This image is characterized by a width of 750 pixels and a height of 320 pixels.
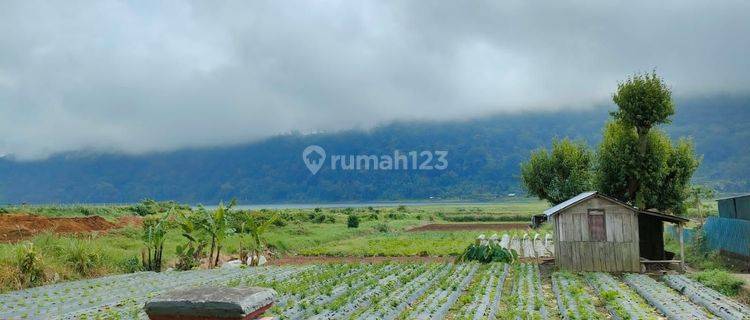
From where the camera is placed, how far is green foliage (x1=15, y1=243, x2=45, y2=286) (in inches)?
621

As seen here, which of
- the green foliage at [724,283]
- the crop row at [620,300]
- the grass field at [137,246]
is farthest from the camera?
the grass field at [137,246]

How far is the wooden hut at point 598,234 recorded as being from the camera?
61.6 ft

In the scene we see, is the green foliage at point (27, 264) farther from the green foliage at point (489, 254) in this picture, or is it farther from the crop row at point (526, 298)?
the green foliage at point (489, 254)

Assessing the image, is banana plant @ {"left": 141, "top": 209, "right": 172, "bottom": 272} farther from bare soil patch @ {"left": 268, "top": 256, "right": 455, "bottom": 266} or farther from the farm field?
bare soil patch @ {"left": 268, "top": 256, "right": 455, "bottom": 266}

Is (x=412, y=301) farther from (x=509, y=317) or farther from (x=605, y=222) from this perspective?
(x=605, y=222)

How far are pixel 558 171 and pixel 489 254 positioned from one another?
1279 cm

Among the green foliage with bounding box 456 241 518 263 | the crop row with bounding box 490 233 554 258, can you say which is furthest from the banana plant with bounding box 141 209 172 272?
the crop row with bounding box 490 233 554 258

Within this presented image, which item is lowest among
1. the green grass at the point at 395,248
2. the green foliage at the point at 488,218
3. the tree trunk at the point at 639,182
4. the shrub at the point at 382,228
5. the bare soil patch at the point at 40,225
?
the green grass at the point at 395,248

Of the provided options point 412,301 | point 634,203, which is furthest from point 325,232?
point 412,301

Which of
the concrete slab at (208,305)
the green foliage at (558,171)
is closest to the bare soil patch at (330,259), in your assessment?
the green foliage at (558,171)

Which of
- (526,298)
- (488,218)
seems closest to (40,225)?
(526,298)

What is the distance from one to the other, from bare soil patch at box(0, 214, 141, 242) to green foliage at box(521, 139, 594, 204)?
25.8m

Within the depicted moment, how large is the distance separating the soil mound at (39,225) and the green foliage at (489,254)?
783 inches

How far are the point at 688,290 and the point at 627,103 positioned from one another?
12.3 m
